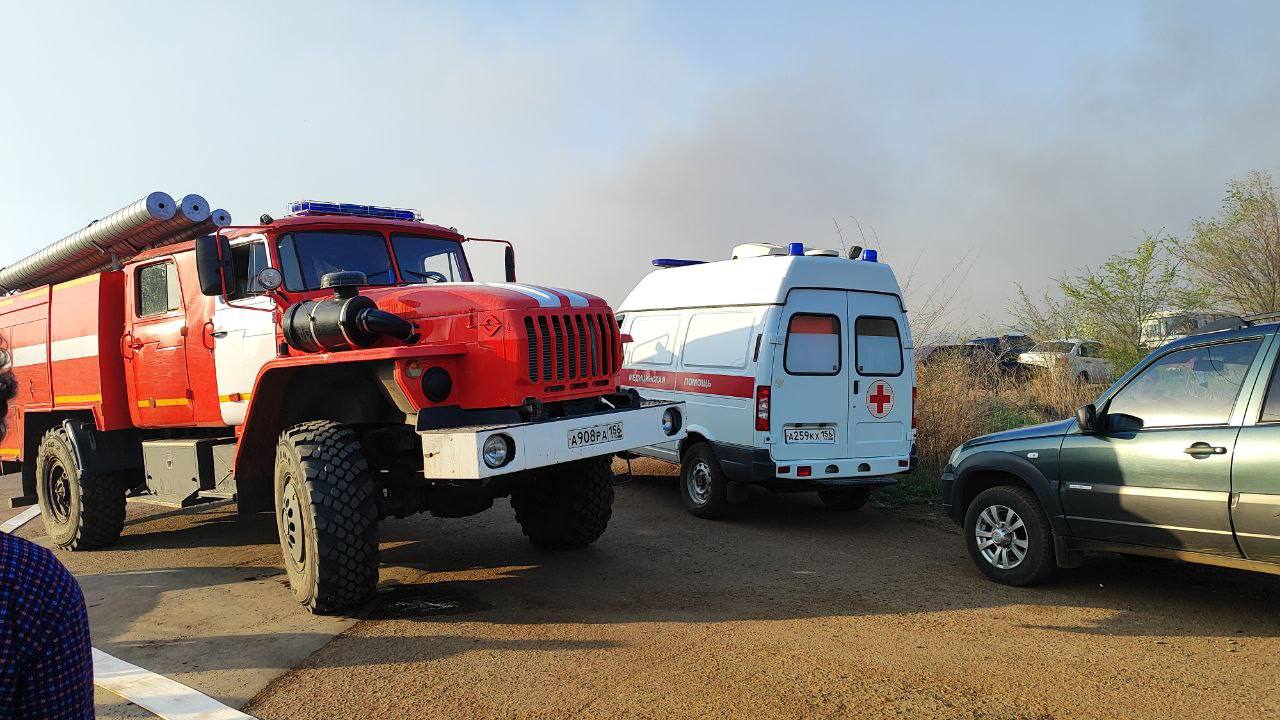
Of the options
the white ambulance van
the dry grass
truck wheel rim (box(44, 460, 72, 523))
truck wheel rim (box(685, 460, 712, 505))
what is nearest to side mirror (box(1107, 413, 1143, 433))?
the white ambulance van

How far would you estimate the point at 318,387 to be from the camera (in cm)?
557

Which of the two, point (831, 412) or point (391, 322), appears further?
point (831, 412)

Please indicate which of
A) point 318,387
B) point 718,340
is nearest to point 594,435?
point 318,387

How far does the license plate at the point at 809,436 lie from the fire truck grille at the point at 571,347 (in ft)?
7.58

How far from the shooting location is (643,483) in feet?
34.2

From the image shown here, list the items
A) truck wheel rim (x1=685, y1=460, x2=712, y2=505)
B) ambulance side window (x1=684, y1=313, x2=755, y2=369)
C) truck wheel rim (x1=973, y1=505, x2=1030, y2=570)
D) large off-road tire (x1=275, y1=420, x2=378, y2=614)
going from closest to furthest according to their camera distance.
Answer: large off-road tire (x1=275, y1=420, x2=378, y2=614)
truck wheel rim (x1=973, y1=505, x2=1030, y2=570)
ambulance side window (x1=684, y1=313, x2=755, y2=369)
truck wheel rim (x1=685, y1=460, x2=712, y2=505)

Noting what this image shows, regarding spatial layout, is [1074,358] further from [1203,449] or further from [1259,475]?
[1259,475]

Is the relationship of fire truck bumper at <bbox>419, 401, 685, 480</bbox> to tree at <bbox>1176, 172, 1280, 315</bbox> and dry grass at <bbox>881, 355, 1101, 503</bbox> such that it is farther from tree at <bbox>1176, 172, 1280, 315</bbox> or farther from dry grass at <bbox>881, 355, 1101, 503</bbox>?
tree at <bbox>1176, 172, 1280, 315</bbox>

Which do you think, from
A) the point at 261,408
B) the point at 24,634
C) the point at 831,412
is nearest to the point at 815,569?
the point at 831,412

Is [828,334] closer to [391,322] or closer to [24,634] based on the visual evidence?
[391,322]

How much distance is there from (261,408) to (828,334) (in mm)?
4857

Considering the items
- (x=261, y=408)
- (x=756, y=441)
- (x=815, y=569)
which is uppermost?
(x=261, y=408)

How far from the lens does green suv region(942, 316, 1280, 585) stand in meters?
4.48

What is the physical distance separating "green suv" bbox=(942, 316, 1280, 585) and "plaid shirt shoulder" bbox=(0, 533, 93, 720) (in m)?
5.15
